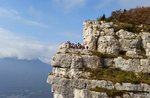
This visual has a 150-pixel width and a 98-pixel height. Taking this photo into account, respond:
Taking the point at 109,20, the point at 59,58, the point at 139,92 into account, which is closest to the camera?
the point at 139,92

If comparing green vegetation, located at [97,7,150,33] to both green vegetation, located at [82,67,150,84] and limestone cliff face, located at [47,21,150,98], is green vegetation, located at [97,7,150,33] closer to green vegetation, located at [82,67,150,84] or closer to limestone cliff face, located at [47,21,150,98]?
limestone cliff face, located at [47,21,150,98]

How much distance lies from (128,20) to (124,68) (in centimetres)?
789

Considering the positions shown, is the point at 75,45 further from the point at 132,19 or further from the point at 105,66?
the point at 132,19

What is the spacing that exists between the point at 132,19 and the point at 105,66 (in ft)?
27.2

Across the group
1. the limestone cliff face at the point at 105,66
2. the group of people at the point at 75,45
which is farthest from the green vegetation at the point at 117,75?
the group of people at the point at 75,45

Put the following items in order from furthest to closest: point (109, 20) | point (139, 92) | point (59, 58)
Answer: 1. point (109, 20)
2. point (59, 58)
3. point (139, 92)

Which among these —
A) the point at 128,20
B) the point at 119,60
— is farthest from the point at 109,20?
the point at 119,60

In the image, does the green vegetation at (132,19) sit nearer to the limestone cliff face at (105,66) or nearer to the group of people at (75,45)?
the limestone cliff face at (105,66)

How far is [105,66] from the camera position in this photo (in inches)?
1506

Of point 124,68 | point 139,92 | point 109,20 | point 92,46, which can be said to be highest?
point 109,20

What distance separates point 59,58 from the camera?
3816 cm

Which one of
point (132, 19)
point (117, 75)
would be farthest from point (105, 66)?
point (132, 19)

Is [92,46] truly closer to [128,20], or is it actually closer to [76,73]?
[76,73]

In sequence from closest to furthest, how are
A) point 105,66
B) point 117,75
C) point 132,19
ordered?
point 117,75 → point 105,66 → point 132,19
